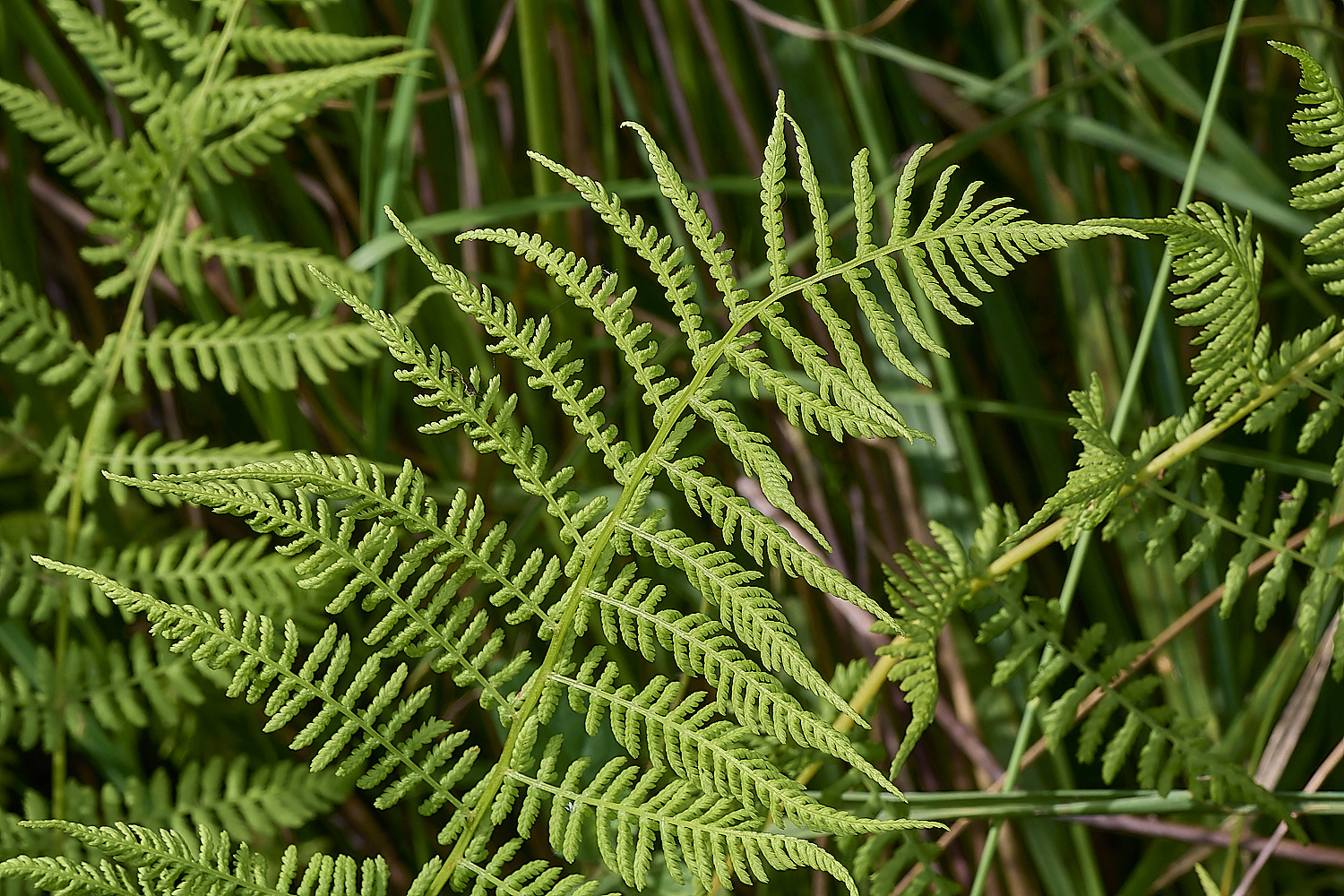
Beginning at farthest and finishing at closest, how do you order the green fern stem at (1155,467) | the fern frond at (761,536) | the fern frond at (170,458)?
the fern frond at (170,458) < the green fern stem at (1155,467) < the fern frond at (761,536)

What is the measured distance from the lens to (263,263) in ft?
2.76

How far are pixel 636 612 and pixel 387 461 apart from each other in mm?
580

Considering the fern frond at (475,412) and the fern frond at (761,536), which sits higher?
the fern frond at (475,412)

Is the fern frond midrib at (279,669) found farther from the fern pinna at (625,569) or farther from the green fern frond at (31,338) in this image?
the green fern frond at (31,338)

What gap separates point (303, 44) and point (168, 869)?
651mm

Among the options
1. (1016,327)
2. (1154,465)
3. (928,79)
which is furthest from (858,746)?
(928,79)

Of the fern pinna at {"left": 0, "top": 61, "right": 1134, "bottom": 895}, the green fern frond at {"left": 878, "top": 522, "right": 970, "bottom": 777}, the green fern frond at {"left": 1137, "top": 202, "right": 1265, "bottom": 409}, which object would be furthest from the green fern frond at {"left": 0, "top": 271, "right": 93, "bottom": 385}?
the green fern frond at {"left": 1137, "top": 202, "right": 1265, "bottom": 409}

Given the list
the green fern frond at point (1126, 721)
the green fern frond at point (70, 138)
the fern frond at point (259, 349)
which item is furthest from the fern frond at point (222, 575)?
the green fern frond at point (1126, 721)

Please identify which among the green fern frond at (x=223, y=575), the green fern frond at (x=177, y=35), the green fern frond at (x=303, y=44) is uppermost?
the green fern frond at (x=177, y=35)

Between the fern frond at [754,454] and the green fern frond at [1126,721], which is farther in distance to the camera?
the green fern frond at [1126,721]

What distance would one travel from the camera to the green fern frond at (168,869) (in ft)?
1.50

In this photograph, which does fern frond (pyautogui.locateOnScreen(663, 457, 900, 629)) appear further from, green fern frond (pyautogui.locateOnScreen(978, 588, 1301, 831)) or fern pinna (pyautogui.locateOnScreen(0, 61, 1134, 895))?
green fern frond (pyautogui.locateOnScreen(978, 588, 1301, 831))

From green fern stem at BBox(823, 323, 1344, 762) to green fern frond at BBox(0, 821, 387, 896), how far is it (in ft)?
1.10

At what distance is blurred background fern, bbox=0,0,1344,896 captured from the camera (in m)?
0.84
